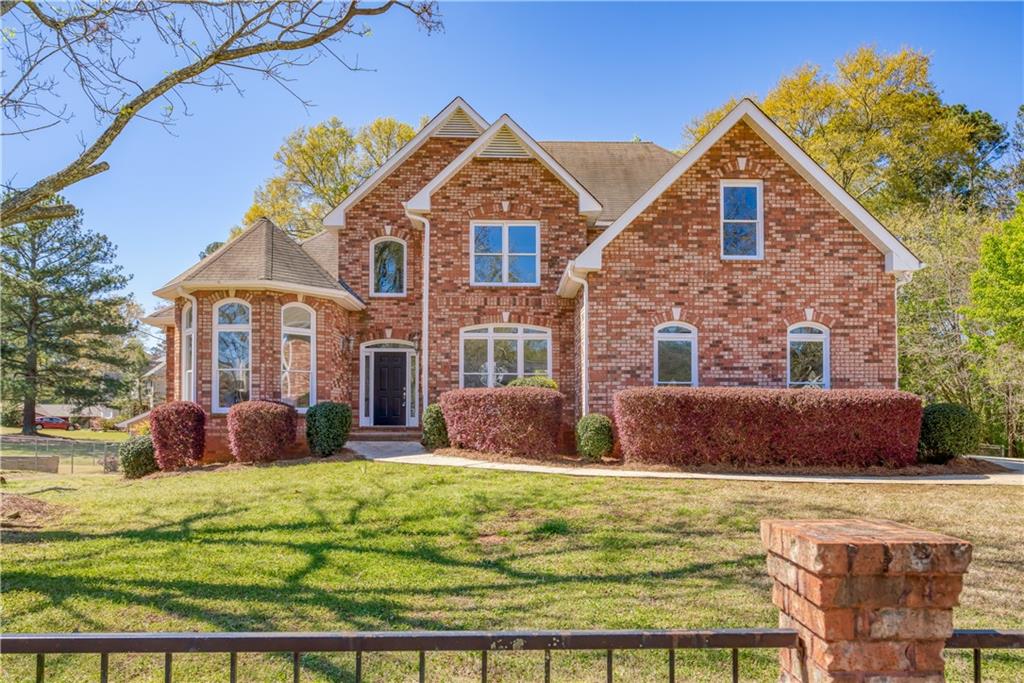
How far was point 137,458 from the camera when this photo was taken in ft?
42.9

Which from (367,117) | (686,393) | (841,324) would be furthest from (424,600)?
(367,117)

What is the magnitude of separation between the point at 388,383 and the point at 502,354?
12.1 feet

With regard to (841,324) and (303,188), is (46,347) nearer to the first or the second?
(303,188)

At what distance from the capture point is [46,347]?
30672 millimetres

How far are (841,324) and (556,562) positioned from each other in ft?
34.5

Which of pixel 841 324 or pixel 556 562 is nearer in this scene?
pixel 556 562

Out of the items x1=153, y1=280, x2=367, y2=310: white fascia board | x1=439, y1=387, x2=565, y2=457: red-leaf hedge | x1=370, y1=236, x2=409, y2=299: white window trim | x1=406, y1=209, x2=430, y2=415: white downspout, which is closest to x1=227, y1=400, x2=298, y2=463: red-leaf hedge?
x1=153, y1=280, x2=367, y2=310: white fascia board

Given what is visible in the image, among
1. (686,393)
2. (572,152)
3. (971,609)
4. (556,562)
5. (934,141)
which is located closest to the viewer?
(971,609)

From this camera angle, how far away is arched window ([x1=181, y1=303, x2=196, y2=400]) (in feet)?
50.3

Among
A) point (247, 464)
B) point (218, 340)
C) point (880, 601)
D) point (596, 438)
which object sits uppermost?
point (218, 340)

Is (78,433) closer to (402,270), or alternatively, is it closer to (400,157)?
(402,270)

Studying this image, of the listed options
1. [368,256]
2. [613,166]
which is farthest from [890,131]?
[368,256]

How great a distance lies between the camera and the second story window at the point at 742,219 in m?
14.4

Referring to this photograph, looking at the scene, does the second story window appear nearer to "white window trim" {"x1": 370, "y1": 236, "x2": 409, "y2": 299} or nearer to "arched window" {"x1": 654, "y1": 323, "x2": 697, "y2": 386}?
"arched window" {"x1": 654, "y1": 323, "x2": 697, "y2": 386}
